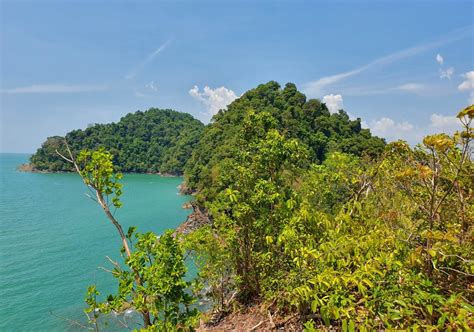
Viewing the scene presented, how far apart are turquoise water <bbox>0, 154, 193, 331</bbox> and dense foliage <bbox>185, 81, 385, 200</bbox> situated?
7532mm

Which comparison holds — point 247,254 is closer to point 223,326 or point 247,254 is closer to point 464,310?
point 223,326

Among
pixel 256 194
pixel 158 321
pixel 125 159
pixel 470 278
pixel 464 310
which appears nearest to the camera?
pixel 464 310

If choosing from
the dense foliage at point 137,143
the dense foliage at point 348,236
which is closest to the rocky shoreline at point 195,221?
the dense foliage at point 348,236

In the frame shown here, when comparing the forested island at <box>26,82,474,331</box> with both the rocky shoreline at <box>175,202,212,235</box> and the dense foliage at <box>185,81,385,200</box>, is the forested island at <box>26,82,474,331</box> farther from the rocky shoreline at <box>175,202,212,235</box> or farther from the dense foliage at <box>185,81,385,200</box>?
the dense foliage at <box>185,81,385,200</box>

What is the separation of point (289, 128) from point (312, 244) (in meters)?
38.7

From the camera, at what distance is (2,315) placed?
15.8 m

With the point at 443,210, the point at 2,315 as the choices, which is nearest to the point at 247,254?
the point at 443,210

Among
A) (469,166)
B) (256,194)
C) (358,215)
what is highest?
(469,166)

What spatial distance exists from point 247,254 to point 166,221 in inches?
1195

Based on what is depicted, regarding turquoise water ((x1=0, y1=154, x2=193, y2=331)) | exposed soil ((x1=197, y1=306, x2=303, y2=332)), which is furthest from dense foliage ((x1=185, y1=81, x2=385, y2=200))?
exposed soil ((x1=197, y1=306, x2=303, y2=332))

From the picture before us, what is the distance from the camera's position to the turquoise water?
16.4 m

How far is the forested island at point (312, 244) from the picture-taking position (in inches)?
125

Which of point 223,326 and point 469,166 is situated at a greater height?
point 469,166

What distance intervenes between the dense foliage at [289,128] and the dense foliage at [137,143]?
36.8 meters
